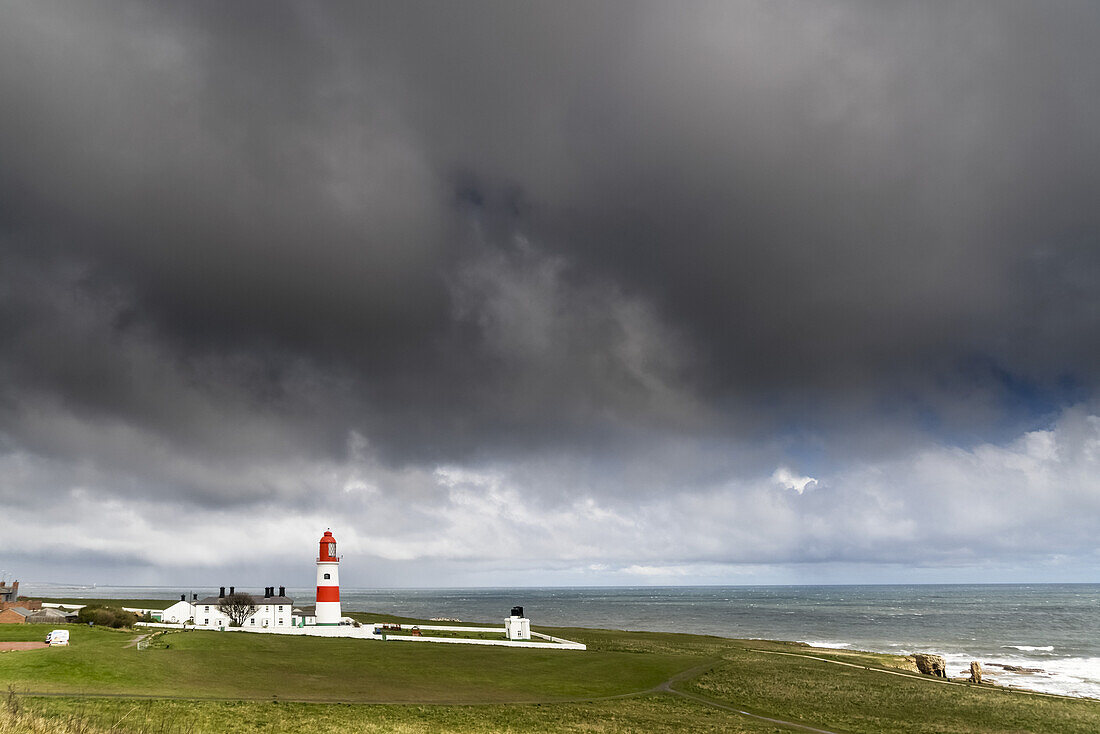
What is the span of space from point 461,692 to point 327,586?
37792mm

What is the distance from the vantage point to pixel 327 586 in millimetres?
70500

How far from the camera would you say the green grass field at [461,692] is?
97.6 feet

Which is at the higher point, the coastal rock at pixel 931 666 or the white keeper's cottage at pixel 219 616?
the white keeper's cottage at pixel 219 616

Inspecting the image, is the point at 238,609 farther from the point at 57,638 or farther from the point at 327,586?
the point at 57,638

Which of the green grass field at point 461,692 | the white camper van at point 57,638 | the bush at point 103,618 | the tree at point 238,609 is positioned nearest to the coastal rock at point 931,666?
the green grass field at point 461,692

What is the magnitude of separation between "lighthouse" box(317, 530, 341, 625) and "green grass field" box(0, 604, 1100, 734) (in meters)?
13.4

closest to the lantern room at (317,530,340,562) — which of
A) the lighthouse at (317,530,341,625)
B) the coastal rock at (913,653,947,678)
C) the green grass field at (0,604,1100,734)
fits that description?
the lighthouse at (317,530,341,625)

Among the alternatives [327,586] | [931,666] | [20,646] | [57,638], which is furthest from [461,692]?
[931,666]

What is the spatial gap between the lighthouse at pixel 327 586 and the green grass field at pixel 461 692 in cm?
1337

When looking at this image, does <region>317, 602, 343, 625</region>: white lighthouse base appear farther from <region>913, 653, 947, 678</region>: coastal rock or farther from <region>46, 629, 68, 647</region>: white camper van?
<region>913, 653, 947, 678</region>: coastal rock

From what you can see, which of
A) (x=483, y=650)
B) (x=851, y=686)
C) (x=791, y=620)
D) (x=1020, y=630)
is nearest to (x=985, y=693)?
(x=851, y=686)

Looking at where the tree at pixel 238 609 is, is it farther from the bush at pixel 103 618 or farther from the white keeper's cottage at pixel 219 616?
the bush at pixel 103 618

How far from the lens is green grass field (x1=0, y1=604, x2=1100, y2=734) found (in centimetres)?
2975

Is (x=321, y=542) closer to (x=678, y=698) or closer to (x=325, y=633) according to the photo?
(x=325, y=633)
